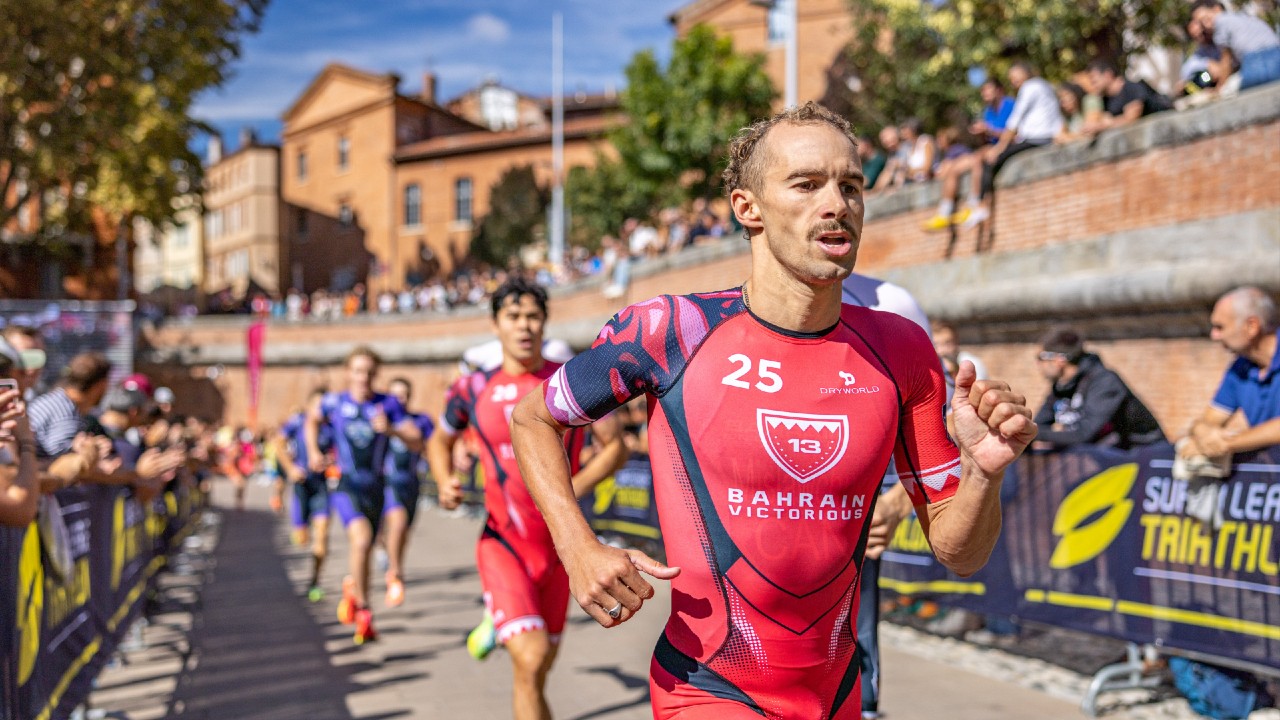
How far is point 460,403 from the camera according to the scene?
7.09 m

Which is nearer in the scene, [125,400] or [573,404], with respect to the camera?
[573,404]

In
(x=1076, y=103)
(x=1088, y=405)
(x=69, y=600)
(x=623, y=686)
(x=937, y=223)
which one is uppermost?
(x=1076, y=103)

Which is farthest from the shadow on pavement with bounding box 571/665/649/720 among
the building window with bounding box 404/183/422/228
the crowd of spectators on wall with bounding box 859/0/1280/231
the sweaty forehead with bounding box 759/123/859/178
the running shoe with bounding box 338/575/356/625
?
the building window with bounding box 404/183/422/228

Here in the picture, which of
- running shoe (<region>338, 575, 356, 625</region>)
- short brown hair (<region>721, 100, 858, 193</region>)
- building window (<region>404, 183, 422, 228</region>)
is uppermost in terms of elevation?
building window (<region>404, 183, 422, 228</region>)

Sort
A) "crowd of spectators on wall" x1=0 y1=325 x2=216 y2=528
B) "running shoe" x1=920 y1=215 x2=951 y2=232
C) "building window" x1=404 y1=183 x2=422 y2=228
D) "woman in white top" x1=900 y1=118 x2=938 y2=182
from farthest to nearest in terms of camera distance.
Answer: "building window" x1=404 y1=183 x2=422 y2=228 < "woman in white top" x1=900 y1=118 x2=938 y2=182 < "running shoe" x1=920 y1=215 x2=951 y2=232 < "crowd of spectators on wall" x1=0 y1=325 x2=216 y2=528

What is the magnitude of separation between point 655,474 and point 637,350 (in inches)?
14.3

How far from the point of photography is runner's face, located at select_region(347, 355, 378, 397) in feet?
34.1

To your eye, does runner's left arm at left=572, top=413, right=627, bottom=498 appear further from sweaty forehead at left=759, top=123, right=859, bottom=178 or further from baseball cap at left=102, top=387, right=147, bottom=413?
baseball cap at left=102, top=387, right=147, bottom=413

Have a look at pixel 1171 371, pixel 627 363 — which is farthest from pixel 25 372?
pixel 1171 371

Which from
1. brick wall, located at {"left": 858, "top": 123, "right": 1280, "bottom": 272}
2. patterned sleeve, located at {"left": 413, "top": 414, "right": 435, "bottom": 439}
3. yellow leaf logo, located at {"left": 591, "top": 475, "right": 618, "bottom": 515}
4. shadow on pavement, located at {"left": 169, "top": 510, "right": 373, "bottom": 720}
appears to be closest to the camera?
shadow on pavement, located at {"left": 169, "top": 510, "right": 373, "bottom": 720}

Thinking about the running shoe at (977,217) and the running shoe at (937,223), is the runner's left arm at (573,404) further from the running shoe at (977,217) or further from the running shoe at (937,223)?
the running shoe at (937,223)

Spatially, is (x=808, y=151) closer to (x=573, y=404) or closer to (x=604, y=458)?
(x=573, y=404)

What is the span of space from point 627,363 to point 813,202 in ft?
2.06

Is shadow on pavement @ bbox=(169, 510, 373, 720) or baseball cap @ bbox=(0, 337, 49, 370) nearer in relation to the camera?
baseball cap @ bbox=(0, 337, 49, 370)
